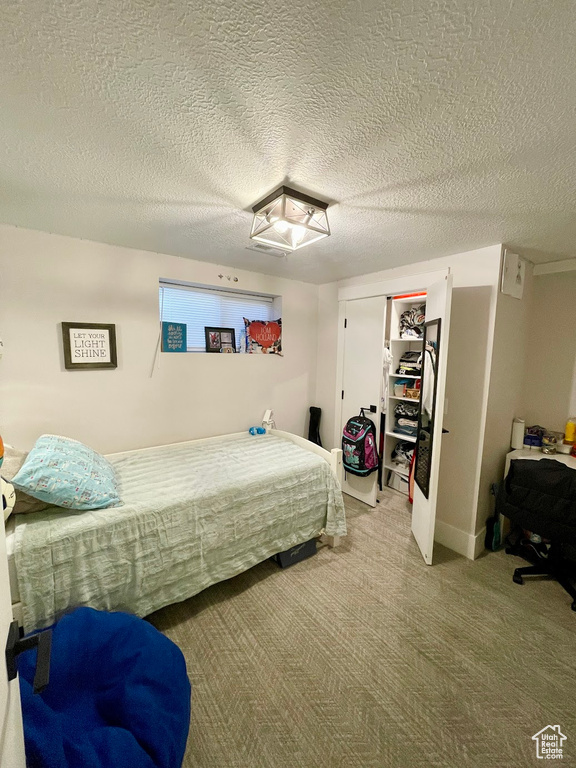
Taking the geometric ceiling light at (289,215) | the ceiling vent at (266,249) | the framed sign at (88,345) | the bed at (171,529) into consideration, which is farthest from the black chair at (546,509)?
the framed sign at (88,345)

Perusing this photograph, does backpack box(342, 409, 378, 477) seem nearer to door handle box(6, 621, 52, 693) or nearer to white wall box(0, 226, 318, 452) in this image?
white wall box(0, 226, 318, 452)

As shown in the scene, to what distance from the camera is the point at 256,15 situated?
2.33 ft

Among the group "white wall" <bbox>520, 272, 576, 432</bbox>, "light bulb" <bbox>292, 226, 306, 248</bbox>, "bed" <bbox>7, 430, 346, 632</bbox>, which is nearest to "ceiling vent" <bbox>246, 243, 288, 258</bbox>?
"light bulb" <bbox>292, 226, 306, 248</bbox>

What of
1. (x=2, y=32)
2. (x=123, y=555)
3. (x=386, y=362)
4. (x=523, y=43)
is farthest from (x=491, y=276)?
(x=123, y=555)

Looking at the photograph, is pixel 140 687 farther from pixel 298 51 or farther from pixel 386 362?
pixel 386 362

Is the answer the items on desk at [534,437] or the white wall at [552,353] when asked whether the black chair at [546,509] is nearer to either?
the items on desk at [534,437]

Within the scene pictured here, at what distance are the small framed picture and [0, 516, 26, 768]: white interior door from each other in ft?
8.22

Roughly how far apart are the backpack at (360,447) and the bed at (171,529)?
25.3 inches

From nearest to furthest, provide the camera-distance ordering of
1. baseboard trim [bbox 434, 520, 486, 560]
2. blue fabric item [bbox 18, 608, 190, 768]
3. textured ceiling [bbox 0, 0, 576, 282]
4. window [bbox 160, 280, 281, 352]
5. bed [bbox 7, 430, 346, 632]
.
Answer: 1. textured ceiling [bbox 0, 0, 576, 282]
2. blue fabric item [bbox 18, 608, 190, 768]
3. bed [bbox 7, 430, 346, 632]
4. baseboard trim [bbox 434, 520, 486, 560]
5. window [bbox 160, 280, 281, 352]

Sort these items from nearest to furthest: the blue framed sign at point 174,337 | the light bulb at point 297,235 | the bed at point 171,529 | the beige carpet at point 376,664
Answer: the beige carpet at point 376,664 → the bed at point 171,529 → the light bulb at point 297,235 → the blue framed sign at point 174,337

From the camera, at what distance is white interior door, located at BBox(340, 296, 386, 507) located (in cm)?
313

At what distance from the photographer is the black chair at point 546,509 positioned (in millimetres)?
1904

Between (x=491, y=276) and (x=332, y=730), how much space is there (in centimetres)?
277

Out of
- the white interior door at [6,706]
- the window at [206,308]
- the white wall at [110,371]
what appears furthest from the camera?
the window at [206,308]
